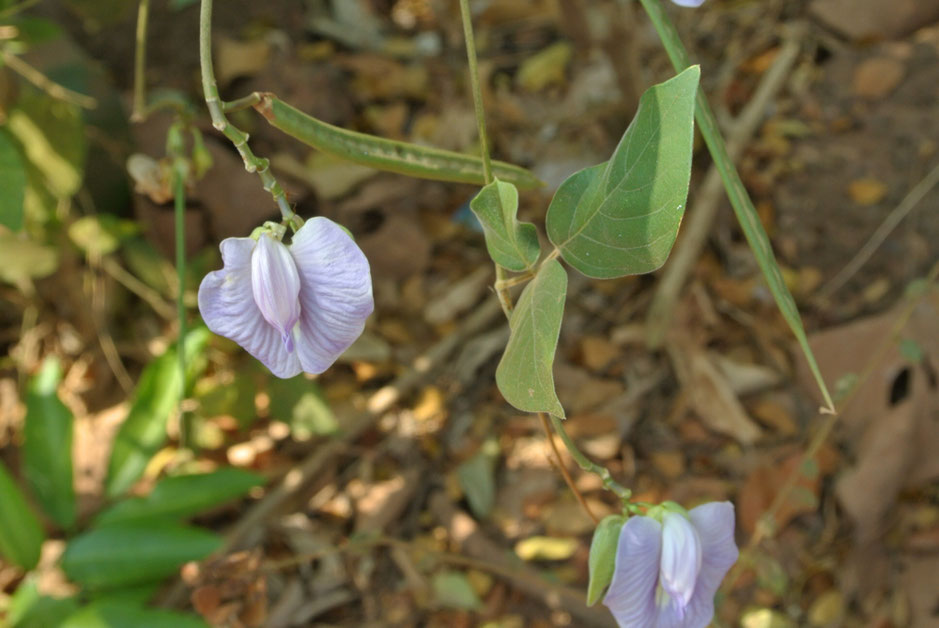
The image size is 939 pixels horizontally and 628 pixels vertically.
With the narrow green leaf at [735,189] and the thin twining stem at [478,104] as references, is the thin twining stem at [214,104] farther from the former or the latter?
the narrow green leaf at [735,189]

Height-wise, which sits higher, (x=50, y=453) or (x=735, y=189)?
(x=735, y=189)

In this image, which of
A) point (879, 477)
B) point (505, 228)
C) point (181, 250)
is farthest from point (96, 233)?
point (879, 477)

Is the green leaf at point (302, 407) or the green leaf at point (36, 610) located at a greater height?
the green leaf at point (302, 407)

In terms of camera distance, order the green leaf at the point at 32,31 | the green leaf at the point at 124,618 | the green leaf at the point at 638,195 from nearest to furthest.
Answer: the green leaf at the point at 638,195, the green leaf at the point at 124,618, the green leaf at the point at 32,31

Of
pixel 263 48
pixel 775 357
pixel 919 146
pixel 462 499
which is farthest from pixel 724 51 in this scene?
pixel 462 499

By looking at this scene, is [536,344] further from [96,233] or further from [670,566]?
[96,233]

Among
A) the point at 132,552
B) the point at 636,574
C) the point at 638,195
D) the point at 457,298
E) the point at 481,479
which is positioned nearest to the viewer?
the point at 638,195

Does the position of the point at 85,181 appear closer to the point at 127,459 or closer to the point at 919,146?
the point at 127,459

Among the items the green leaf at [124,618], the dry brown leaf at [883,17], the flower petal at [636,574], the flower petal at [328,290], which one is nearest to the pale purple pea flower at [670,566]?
the flower petal at [636,574]
